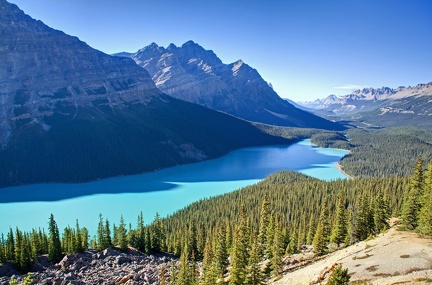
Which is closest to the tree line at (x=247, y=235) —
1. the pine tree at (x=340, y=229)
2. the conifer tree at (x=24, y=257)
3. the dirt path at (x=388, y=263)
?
the pine tree at (x=340, y=229)

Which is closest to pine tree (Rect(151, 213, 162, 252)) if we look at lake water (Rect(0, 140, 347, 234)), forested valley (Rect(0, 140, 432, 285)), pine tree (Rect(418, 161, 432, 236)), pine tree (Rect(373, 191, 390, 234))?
forested valley (Rect(0, 140, 432, 285))

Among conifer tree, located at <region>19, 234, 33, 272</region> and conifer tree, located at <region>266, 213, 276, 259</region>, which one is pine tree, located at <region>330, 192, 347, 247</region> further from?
conifer tree, located at <region>19, 234, 33, 272</region>

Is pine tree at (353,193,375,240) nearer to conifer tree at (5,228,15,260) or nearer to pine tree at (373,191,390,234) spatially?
pine tree at (373,191,390,234)

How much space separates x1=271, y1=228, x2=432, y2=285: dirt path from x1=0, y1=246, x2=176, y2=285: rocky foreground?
80.0ft

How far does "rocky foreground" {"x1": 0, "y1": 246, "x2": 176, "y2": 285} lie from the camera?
5203 centimetres

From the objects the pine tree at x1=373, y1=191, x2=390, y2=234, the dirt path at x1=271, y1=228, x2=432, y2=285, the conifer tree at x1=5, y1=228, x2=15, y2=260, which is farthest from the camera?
the pine tree at x1=373, y1=191, x2=390, y2=234

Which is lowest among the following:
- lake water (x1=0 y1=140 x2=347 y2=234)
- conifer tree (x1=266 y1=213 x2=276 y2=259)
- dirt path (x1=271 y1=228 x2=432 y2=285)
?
lake water (x1=0 y1=140 x2=347 y2=234)

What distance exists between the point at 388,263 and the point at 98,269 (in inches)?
1781

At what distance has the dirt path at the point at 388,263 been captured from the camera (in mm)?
31656

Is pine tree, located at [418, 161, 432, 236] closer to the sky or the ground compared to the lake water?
closer to the sky

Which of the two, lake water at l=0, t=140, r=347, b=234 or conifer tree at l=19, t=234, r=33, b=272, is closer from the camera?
conifer tree at l=19, t=234, r=33, b=272

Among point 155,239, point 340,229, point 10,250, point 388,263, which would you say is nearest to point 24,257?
point 10,250

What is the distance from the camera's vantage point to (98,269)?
5697 centimetres

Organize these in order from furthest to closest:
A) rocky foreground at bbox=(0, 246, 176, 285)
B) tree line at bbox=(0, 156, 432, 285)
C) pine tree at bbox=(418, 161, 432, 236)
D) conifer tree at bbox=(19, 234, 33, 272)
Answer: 1. conifer tree at bbox=(19, 234, 33, 272)
2. rocky foreground at bbox=(0, 246, 176, 285)
3. tree line at bbox=(0, 156, 432, 285)
4. pine tree at bbox=(418, 161, 432, 236)
